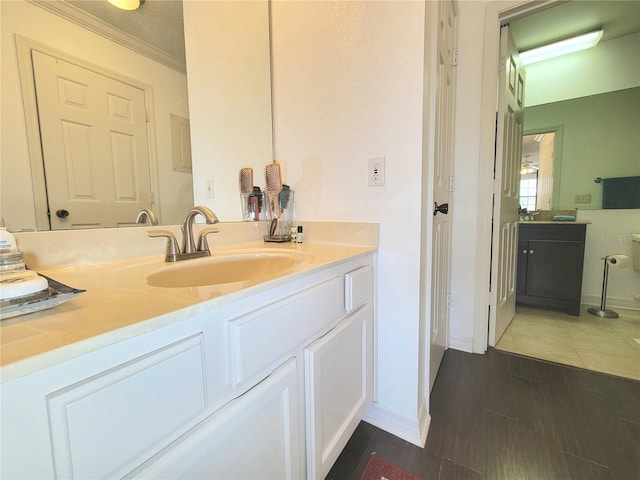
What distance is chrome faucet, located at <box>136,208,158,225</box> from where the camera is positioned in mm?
960

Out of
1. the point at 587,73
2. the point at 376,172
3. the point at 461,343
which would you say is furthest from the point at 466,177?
the point at 587,73

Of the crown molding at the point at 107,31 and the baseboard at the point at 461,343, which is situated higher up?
the crown molding at the point at 107,31

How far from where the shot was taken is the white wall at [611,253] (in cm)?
252

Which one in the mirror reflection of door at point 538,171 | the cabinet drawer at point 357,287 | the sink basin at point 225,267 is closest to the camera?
the sink basin at point 225,267

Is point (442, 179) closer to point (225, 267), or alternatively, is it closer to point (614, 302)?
point (225, 267)

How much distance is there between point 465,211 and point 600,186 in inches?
79.6

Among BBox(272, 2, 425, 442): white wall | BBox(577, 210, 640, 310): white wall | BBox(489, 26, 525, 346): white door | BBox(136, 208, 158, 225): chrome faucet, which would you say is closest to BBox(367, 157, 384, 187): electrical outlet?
BBox(272, 2, 425, 442): white wall

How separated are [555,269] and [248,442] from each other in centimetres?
296

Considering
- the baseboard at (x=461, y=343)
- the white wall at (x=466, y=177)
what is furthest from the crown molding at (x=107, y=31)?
the baseboard at (x=461, y=343)

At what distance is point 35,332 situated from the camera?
354mm

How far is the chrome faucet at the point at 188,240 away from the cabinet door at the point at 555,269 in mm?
2844

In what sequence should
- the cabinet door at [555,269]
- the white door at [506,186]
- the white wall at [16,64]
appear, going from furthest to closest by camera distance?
the cabinet door at [555,269], the white door at [506,186], the white wall at [16,64]

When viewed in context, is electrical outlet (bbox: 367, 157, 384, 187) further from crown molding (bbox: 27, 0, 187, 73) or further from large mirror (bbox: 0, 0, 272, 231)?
crown molding (bbox: 27, 0, 187, 73)

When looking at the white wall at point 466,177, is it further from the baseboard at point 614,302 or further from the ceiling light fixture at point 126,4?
the baseboard at point 614,302
